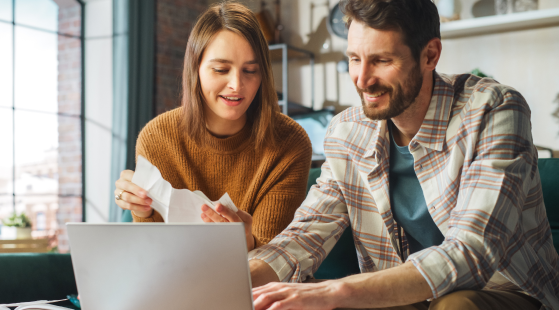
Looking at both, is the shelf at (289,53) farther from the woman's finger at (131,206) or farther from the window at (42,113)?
the woman's finger at (131,206)

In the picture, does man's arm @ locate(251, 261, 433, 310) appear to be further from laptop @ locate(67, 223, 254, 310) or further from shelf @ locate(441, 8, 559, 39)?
shelf @ locate(441, 8, 559, 39)

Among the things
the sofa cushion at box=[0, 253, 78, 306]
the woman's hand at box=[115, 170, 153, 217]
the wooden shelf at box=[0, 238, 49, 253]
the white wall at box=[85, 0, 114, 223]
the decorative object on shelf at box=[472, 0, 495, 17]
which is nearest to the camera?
the woman's hand at box=[115, 170, 153, 217]

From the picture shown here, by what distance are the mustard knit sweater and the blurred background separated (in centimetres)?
211

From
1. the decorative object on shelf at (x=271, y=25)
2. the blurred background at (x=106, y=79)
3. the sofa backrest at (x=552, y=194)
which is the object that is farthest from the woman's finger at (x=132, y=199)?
the decorative object on shelf at (x=271, y=25)

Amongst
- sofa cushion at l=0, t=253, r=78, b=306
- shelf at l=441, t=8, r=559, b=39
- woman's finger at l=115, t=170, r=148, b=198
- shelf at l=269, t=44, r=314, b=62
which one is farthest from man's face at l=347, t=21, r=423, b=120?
shelf at l=269, t=44, r=314, b=62

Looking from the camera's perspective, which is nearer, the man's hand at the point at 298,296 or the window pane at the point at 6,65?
the man's hand at the point at 298,296

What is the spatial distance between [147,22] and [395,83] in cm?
302

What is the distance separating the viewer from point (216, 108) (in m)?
1.49

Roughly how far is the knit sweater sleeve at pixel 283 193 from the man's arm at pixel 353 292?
1.56 ft

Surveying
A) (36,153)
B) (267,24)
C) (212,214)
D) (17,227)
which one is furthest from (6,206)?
(212,214)

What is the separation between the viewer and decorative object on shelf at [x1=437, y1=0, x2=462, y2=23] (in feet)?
11.5

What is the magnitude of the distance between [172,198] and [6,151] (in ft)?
9.13

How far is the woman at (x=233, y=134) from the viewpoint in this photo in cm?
146

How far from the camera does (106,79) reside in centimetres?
376
